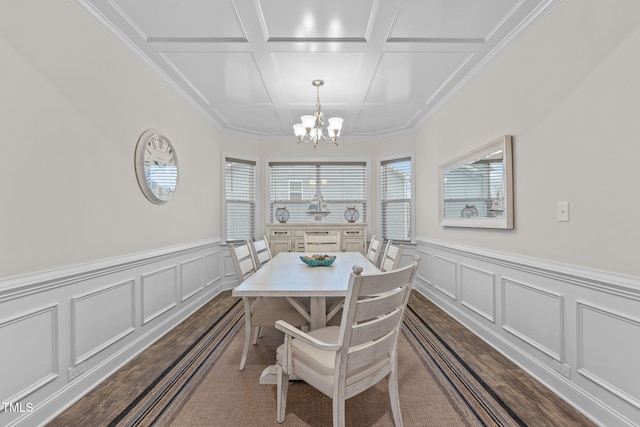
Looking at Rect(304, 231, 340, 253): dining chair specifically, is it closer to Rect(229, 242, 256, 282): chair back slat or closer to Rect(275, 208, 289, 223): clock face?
Rect(229, 242, 256, 282): chair back slat

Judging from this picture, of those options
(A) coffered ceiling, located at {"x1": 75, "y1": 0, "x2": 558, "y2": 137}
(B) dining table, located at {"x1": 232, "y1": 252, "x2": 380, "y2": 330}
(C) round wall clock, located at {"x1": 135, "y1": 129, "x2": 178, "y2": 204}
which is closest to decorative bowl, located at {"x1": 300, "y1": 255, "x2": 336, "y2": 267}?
(B) dining table, located at {"x1": 232, "y1": 252, "x2": 380, "y2": 330}

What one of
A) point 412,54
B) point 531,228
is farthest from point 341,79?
point 531,228

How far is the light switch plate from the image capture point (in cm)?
191

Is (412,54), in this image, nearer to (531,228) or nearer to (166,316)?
(531,228)

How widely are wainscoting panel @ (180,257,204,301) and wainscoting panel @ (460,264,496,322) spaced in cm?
314

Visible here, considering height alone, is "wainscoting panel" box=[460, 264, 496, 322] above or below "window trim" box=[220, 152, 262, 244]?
below

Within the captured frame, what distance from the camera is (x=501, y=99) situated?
2580 millimetres

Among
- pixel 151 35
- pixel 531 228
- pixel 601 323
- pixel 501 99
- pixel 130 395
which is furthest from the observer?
pixel 501 99

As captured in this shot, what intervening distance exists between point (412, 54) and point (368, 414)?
2.83 m

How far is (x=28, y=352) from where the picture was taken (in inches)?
63.8

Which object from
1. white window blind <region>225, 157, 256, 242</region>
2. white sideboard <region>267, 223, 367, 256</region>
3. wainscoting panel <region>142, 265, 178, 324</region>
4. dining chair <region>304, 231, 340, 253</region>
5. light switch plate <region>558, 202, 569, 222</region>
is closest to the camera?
light switch plate <region>558, 202, 569, 222</region>

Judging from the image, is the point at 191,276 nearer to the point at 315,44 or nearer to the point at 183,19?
the point at 183,19

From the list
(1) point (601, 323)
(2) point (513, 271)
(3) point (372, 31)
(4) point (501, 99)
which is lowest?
(1) point (601, 323)

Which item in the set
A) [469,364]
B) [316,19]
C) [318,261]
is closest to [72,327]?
[318,261]
